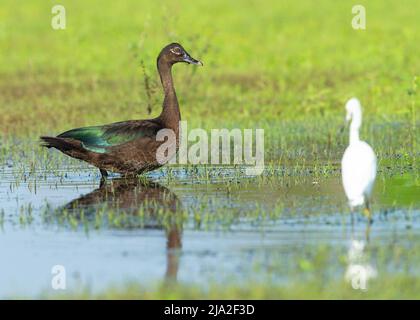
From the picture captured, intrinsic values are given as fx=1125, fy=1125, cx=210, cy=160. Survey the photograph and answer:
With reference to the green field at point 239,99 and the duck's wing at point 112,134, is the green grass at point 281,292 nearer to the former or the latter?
the green field at point 239,99

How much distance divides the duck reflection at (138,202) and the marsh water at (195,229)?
0.01 metres

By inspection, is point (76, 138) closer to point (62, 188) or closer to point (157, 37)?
point (62, 188)

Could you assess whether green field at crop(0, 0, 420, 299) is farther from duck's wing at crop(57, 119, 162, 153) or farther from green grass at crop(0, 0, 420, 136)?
duck's wing at crop(57, 119, 162, 153)

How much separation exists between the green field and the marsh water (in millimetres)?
42

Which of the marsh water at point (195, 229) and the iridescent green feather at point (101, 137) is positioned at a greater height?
the iridescent green feather at point (101, 137)

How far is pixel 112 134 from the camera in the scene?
11641mm

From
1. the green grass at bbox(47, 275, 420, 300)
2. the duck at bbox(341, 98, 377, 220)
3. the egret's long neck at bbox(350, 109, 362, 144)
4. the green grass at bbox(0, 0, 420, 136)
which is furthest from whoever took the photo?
the green grass at bbox(0, 0, 420, 136)

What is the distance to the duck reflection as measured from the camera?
8.74m

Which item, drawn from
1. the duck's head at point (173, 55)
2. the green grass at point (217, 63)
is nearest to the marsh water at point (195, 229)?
the duck's head at point (173, 55)

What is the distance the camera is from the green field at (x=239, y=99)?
9039mm

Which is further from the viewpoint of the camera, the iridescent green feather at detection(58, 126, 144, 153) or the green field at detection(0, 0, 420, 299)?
the iridescent green feather at detection(58, 126, 144, 153)

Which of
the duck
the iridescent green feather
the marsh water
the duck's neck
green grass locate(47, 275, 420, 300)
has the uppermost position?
the duck's neck

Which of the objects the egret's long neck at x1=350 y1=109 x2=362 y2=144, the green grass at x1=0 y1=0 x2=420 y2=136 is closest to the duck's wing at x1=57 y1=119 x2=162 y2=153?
the egret's long neck at x1=350 y1=109 x2=362 y2=144

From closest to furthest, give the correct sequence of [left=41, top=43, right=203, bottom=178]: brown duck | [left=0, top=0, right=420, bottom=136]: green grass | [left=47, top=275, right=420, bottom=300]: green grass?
[left=47, top=275, right=420, bottom=300]: green grass
[left=41, top=43, right=203, bottom=178]: brown duck
[left=0, top=0, right=420, bottom=136]: green grass
